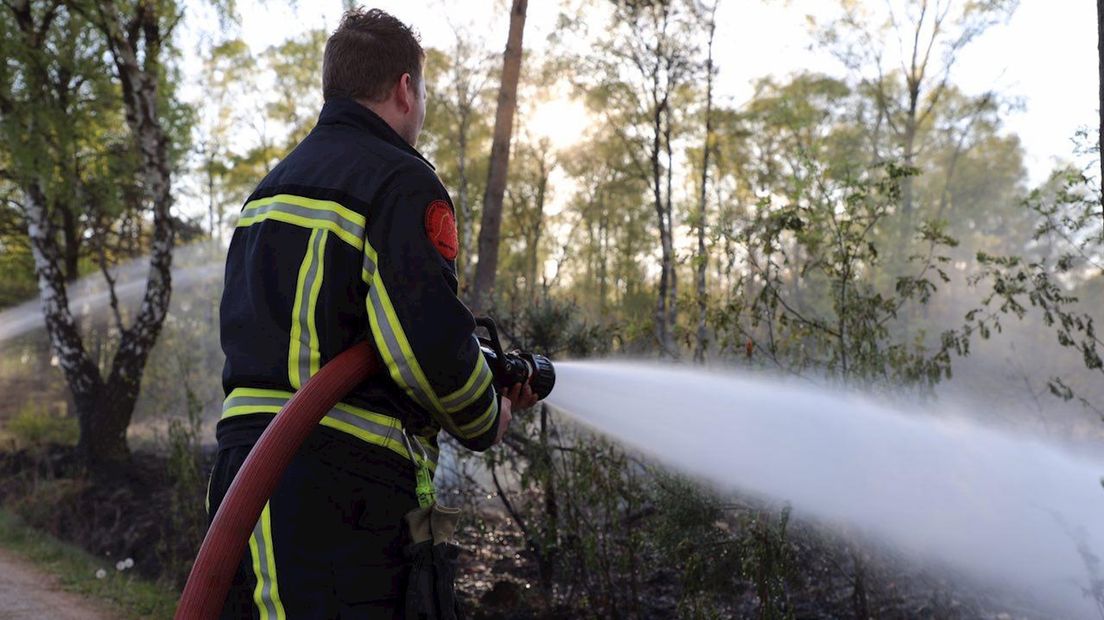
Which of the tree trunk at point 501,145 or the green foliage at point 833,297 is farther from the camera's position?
the tree trunk at point 501,145

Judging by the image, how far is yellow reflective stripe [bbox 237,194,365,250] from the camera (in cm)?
210

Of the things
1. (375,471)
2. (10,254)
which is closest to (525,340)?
(375,471)

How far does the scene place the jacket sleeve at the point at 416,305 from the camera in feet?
6.73

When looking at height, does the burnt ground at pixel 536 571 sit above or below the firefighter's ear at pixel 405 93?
below

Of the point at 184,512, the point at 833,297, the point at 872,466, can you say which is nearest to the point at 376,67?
the point at 872,466

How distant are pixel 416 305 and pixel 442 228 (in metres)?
0.21

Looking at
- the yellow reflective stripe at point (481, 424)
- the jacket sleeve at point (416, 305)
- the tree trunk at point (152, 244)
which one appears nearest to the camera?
the jacket sleeve at point (416, 305)

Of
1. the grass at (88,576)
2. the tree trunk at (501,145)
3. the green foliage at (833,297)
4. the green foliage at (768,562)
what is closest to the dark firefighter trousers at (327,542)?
the green foliage at (768,562)

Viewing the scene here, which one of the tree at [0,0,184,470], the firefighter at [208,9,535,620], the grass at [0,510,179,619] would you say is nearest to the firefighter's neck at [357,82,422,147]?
the firefighter at [208,9,535,620]

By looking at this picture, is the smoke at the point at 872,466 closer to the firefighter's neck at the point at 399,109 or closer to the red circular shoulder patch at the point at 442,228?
the firefighter's neck at the point at 399,109

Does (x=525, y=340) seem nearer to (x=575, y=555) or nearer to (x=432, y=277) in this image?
(x=575, y=555)

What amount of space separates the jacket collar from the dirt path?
5.04 m

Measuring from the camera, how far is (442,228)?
2.14 metres

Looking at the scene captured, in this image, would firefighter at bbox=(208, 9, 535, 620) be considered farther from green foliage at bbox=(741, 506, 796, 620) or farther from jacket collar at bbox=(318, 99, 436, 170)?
green foliage at bbox=(741, 506, 796, 620)
